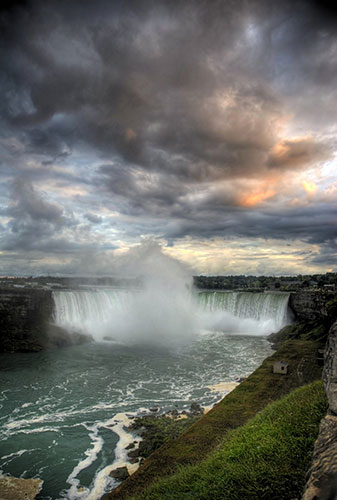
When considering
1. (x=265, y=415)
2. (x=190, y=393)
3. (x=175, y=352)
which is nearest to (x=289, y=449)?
(x=265, y=415)

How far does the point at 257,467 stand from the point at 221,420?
3.92m

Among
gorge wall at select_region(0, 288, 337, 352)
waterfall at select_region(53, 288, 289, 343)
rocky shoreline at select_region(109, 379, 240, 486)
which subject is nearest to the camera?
rocky shoreline at select_region(109, 379, 240, 486)

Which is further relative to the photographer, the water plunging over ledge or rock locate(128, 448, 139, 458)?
the water plunging over ledge

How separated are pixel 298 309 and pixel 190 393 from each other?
24.0 metres

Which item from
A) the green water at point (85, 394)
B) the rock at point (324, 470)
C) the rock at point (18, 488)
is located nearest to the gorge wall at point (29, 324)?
the green water at point (85, 394)

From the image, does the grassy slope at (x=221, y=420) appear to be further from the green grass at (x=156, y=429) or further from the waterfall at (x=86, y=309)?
the waterfall at (x=86, y=309)

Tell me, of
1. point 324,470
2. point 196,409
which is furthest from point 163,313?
point 324,470

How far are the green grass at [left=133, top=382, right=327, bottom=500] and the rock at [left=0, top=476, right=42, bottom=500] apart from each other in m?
5.26

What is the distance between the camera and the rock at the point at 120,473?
913 centimetres

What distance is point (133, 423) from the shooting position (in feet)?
42.0

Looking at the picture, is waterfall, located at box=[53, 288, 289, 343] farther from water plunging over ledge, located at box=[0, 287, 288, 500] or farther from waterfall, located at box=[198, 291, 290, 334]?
water plunging over ledge, located at box=[0, 287, 288, 500]

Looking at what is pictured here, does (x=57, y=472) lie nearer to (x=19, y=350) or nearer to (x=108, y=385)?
(x=108, y=385)

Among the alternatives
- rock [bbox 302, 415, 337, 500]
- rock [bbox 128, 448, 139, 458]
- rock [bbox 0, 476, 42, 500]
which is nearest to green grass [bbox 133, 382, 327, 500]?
rock [bbox 302, 415, 337, 500]

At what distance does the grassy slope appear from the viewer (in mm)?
6234
